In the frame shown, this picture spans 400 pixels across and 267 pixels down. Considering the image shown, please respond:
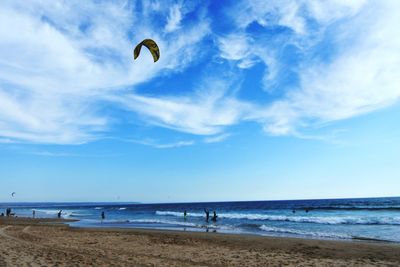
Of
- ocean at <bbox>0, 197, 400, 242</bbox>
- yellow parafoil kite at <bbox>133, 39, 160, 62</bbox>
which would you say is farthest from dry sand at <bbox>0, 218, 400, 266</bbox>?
yellow parafoil kite at <bbox>133, 39, 160, 62</bbox>

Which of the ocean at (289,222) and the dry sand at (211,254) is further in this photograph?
the ocean at (289,222)

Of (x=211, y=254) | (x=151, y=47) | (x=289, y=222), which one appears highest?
(x=151, y=47)

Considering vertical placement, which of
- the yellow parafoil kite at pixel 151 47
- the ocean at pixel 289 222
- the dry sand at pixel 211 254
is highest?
the yellow parafoil kite at pixel 151 47

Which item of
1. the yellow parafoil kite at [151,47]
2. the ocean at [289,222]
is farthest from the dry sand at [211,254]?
the yellow parafoil kite at [151,47]

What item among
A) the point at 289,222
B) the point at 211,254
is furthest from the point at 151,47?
the point at 289,222

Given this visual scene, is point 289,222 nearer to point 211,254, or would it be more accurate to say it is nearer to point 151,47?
point 211,254

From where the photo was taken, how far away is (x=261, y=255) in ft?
48.1

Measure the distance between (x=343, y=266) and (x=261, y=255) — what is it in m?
3.32

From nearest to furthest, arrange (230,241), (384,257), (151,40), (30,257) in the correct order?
(151,40) < (30,257) < (384,257) < (230,241)

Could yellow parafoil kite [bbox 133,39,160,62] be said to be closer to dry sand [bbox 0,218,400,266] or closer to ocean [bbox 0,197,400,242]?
dry sand [bbox 0,218,400,266]

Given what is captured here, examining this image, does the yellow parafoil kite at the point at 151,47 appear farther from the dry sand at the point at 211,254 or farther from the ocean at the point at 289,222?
the ocean at the point at 289,222

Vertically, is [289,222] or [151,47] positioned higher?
[151,47]

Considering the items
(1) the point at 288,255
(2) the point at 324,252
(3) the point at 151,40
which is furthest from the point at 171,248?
(3) the point at 151,40

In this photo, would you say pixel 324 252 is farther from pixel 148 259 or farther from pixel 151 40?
pixel 151 40
